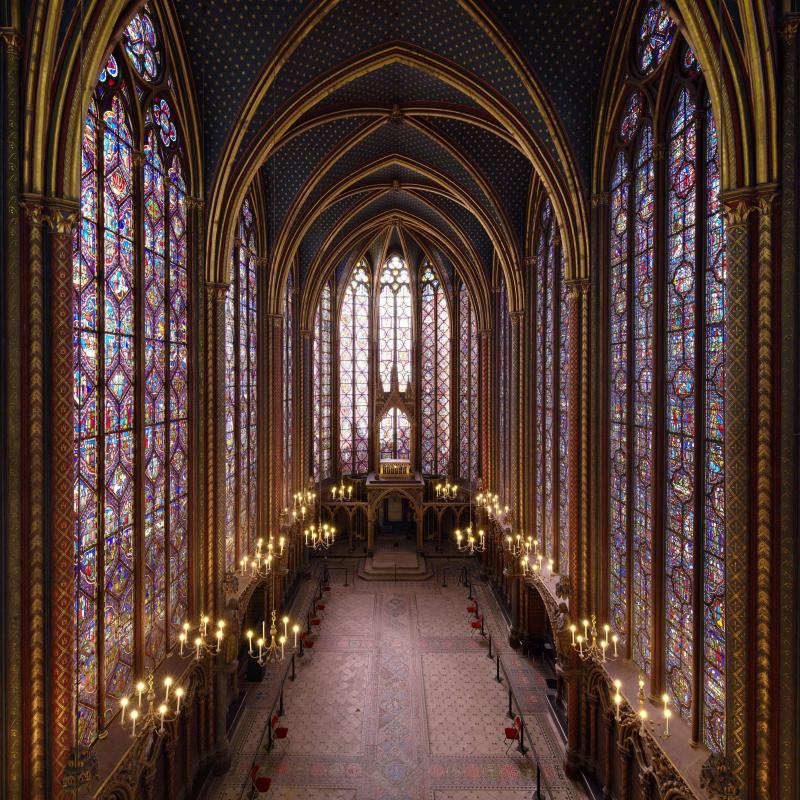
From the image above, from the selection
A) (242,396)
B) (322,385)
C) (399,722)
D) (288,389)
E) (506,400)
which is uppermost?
(322,385)

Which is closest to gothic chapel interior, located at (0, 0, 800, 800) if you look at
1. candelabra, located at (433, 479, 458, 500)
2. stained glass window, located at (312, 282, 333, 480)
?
stained glass window, located at (312, 282, 333, 480)

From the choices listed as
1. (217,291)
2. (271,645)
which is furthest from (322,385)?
(271,645)

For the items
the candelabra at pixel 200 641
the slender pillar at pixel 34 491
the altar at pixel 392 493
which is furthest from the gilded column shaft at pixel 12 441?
the altar at pixel 392 493

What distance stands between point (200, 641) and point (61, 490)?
5.75 m

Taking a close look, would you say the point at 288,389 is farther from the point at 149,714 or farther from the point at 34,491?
the point at 34,491

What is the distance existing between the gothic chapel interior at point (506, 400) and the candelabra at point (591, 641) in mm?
80

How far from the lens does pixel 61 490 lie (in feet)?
21.0

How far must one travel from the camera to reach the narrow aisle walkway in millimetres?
11273

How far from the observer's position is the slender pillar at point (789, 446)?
5773 mm

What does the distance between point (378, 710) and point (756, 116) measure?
14.6m

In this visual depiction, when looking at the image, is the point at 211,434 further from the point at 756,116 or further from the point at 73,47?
the point at 756,116

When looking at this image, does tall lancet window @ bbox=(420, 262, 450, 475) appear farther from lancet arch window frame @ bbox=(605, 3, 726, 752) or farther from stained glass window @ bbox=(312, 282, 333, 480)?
lancet arch window frame @ bbox=(605, 3, 726, 752)

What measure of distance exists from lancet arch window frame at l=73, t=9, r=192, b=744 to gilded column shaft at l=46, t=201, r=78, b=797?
1.76 ft

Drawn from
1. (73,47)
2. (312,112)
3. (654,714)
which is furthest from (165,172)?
(654,714)
